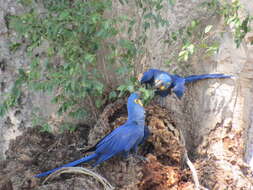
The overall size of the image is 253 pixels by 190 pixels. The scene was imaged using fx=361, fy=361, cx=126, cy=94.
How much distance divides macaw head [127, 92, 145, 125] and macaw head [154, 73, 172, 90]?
0.18 metres

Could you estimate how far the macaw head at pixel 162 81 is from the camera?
222 centimetres

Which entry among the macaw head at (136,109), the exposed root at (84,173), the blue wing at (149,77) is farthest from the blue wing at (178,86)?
the exposed root at (84,173)

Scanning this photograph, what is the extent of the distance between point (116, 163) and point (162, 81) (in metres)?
0.58

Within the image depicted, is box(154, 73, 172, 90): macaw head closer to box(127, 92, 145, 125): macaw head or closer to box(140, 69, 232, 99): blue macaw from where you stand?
box(140, 69, 232, 99): blue macaw

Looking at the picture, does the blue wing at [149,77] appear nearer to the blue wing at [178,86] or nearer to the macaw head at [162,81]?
the macaw head at [162,81]

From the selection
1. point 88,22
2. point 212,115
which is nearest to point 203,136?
point 212,115

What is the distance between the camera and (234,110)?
2514mm

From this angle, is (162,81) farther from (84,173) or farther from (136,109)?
(84,173)

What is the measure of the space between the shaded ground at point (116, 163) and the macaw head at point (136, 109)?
0.71 feet

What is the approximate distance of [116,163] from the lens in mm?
2221

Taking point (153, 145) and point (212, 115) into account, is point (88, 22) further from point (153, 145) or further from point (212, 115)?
point (212, 115)

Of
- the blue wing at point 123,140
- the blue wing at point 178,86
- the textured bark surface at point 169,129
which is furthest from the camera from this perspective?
the blue wing at point 178,86

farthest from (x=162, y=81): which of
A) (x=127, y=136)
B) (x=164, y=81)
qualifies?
(x=127, y=136)

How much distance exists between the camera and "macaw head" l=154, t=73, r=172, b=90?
2.22 meters
